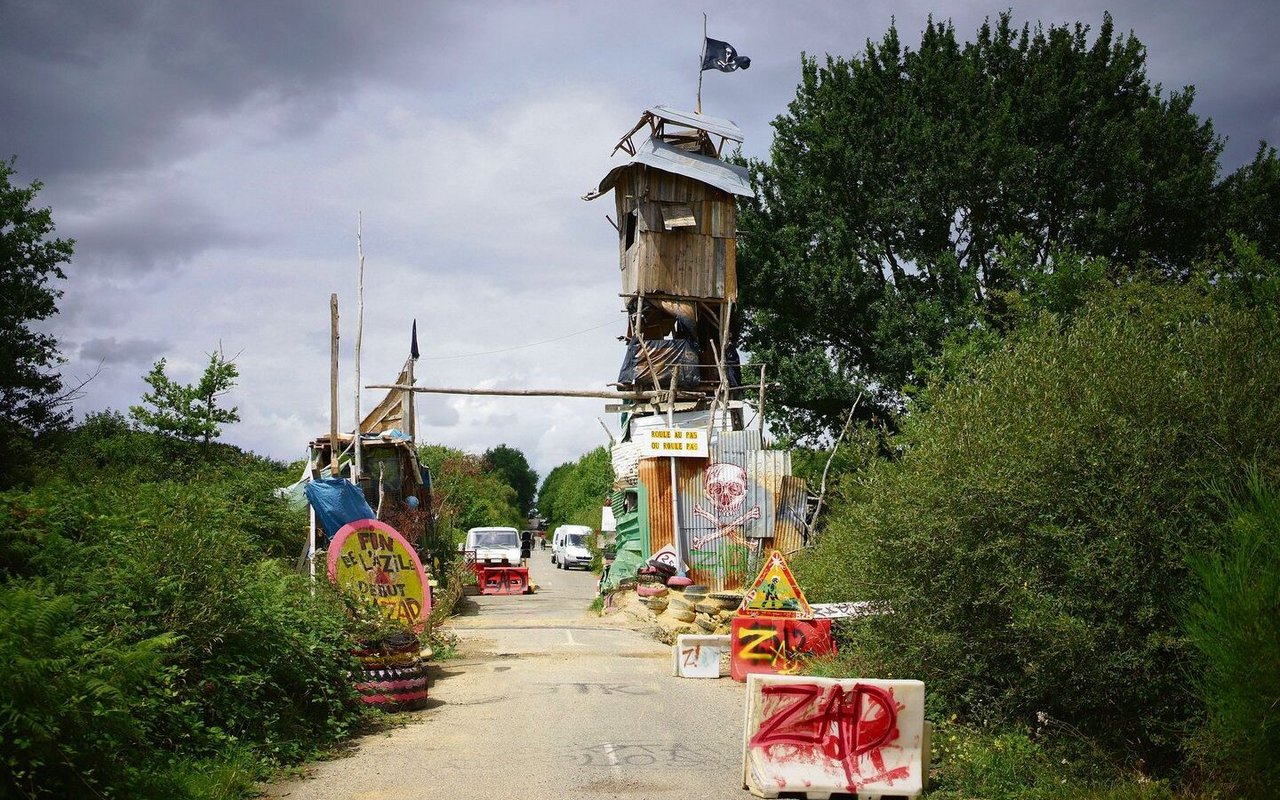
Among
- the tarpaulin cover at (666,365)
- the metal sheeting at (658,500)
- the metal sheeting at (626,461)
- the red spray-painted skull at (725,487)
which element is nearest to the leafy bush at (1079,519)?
the red spray-painted skull at (725,487)

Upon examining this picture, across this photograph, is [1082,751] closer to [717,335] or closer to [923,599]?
[923,599]

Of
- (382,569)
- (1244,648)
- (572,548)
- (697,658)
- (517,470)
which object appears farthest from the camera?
(517,470)

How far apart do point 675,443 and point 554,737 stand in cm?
1439

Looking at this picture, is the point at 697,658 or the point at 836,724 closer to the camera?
the point at 836,724

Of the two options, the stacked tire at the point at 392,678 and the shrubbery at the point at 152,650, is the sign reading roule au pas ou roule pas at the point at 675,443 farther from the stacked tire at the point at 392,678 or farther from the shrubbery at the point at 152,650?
the shrubbery at the point at 152,650

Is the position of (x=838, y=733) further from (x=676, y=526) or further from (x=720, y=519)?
(x=720, y=519)

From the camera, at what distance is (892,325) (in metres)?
28.0

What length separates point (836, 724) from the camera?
8180mm

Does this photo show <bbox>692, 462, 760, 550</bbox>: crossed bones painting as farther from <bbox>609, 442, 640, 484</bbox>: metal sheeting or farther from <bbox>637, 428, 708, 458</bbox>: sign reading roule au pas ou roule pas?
<bbox>609, 442, 640, 484</bbox>: metal sheeting

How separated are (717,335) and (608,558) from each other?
Answer: 11.4m

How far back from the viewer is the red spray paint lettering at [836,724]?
8156mm

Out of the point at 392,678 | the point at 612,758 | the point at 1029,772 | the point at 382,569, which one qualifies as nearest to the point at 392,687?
the point at 392,678

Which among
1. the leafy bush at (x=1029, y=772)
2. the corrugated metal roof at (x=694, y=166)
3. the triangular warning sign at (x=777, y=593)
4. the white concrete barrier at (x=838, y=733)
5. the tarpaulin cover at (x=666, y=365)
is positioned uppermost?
the corrugated metal roof at (x=694, y=166)

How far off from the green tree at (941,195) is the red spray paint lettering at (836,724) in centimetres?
1908
